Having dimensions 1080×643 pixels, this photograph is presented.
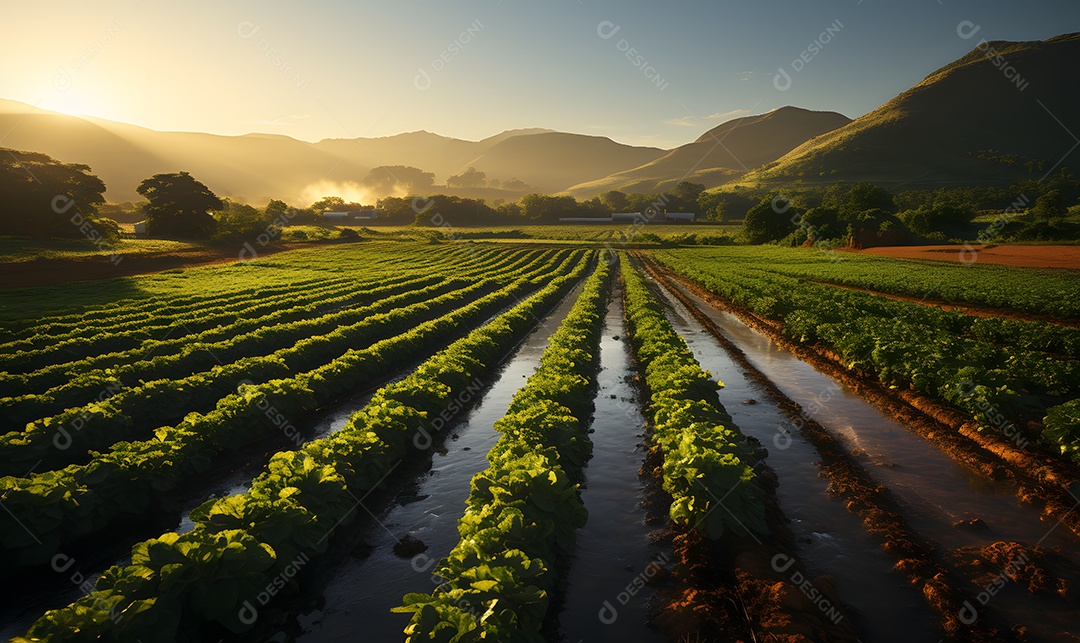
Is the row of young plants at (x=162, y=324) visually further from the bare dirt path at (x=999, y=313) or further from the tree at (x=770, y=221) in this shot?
the tree at (x=770, y=221)

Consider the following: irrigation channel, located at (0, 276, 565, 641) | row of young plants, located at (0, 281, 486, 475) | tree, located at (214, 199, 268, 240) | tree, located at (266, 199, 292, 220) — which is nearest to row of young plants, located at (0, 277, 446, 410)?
row of young plants, located at (0, 281, 486, 475)

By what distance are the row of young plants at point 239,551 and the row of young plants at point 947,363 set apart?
12517 millimetres

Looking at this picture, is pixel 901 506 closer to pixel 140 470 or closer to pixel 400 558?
pixel 400 558

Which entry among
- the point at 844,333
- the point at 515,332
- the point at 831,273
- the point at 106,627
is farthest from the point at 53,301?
the point at 831,273

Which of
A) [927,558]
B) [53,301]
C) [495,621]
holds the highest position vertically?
[495,621]

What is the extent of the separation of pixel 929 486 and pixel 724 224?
143166mm

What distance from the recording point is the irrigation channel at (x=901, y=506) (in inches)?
245

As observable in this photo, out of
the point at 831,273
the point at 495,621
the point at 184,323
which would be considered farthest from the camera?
the point at 831,273

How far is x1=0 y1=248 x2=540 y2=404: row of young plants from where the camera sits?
13.9 metres

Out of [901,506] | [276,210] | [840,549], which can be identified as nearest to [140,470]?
[840,549]

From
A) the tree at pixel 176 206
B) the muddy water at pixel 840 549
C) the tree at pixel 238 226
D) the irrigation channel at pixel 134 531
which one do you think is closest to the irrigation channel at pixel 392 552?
the irrigation channel at pixel 134 531

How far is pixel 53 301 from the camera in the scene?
2948 centimetres

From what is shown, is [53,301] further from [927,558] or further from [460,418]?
[927,558]

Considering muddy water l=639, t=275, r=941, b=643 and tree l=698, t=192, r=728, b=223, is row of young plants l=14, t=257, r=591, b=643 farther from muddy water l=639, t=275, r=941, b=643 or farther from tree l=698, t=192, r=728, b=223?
tree l=698, t=192, r=728, b=223
